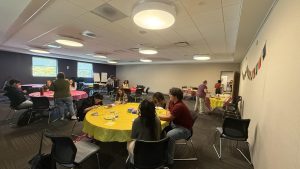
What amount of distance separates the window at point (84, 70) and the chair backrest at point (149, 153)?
37.7 feet

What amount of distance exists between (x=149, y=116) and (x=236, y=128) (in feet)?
6.28

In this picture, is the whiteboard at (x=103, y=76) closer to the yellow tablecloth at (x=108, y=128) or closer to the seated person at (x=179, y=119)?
the yellow tablecloth at (x=108, y=128)

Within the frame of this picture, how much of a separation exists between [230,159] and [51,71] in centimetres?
1118

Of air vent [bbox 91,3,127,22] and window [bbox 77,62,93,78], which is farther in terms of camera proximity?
window [bbox 77,62,93,78]

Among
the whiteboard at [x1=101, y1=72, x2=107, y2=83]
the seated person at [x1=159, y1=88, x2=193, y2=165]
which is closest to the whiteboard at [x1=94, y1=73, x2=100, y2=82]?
the whiteboard at [x1=101, y1=72, x2=107, y2=83]

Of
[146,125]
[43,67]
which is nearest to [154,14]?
[146,125]

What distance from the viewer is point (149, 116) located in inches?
73.8

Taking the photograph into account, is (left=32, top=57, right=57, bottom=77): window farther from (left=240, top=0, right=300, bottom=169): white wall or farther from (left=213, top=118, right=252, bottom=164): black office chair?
(left=240, top=0, right=300, bottom=169): white wall

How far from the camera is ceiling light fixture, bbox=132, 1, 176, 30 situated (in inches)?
75.9

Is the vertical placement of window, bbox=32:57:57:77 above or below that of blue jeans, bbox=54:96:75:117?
above

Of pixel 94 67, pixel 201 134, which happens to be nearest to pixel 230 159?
pixel 201 134

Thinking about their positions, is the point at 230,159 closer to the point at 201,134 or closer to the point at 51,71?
the point at 201,134

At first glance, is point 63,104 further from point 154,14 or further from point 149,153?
point 154,14

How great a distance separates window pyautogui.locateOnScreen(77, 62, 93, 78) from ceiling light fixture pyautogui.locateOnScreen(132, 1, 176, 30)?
10.9 metres
